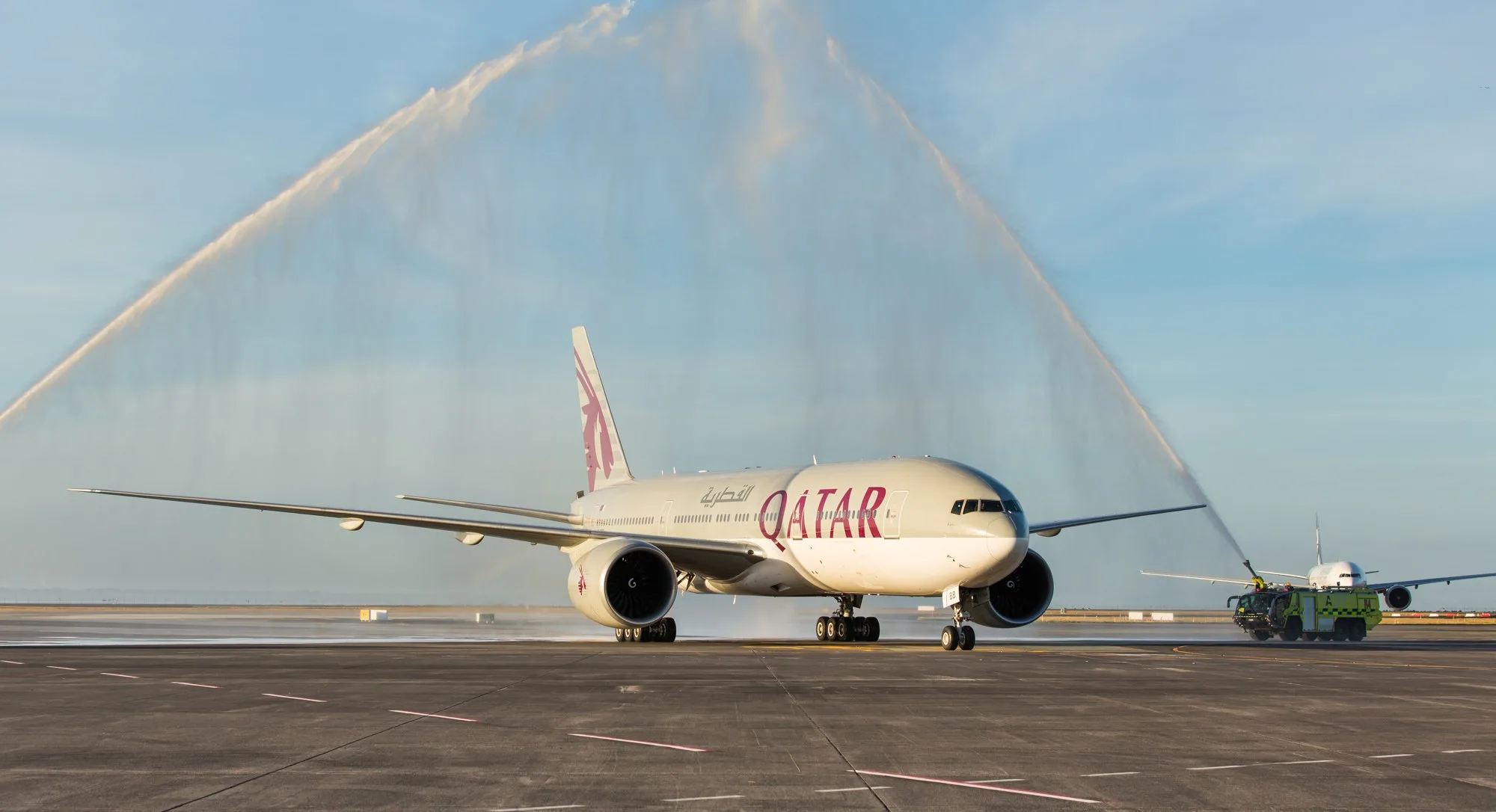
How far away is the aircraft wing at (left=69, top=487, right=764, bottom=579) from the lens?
36656 mm

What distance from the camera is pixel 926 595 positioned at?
34.8m

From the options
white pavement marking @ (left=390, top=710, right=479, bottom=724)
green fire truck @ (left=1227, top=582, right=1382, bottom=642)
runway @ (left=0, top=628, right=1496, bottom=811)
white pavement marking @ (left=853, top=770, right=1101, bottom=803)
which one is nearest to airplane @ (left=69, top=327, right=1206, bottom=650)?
runway @ (left=0, top=628, right=1496, bottom=811)

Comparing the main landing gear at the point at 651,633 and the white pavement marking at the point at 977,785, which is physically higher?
the main landing gear at the point at 651,633

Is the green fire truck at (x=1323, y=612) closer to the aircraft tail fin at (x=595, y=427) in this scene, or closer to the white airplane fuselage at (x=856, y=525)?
the white airplane fuselage at (x=856, y=525)

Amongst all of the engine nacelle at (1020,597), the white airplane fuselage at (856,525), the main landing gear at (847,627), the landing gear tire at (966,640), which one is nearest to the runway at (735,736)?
the white airplane fuselage at (856,525)

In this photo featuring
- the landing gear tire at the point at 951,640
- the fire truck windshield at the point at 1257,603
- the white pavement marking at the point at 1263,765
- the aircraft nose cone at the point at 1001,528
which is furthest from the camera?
the fire truck windshield at the point at 1257,603

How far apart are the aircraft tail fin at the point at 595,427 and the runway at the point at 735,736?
1040 inches

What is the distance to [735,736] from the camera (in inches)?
567

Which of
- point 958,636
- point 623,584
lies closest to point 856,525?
point 958,636

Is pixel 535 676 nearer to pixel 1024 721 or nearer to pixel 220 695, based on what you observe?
pixel 220 695

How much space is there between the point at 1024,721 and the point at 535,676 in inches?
390

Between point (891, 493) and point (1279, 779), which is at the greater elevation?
point (891, 493)

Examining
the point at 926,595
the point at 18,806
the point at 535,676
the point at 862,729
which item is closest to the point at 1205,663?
the point at 926,595

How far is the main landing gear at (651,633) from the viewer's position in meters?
39.9
